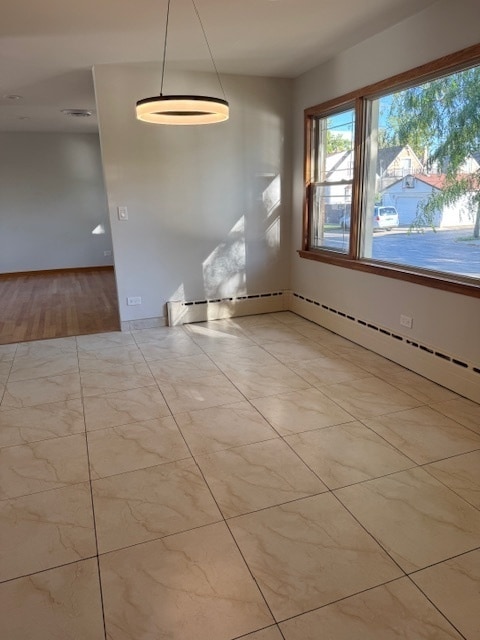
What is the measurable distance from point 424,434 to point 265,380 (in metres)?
1.20

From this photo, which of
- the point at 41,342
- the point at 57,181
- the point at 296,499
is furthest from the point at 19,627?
the point at 57,181

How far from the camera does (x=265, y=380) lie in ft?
10.9

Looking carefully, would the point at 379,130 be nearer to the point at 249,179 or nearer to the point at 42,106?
the point at 249,179

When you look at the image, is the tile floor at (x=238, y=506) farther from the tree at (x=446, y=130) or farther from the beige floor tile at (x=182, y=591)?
the tree at (x=446, y=130)

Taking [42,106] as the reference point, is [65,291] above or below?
below

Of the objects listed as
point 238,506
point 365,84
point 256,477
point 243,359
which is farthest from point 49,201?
point 238,506

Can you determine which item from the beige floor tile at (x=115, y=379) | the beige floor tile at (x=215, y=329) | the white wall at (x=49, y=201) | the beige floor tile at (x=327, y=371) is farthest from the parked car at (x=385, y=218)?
the white wall at (x=49, y=201)

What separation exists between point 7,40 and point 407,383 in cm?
387

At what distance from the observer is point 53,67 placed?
3.88 m

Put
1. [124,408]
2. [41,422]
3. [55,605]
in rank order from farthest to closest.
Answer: [124,408] → [41,422] → [55,605]

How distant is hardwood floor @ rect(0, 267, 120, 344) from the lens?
15.6 ft

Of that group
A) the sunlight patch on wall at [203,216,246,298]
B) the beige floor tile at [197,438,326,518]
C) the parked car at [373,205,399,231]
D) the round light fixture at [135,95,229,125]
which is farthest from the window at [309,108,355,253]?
the beige floor tile at [197,438,326,518]

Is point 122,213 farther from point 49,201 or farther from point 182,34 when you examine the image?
point 49,201

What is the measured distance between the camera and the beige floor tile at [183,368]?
135 inches
